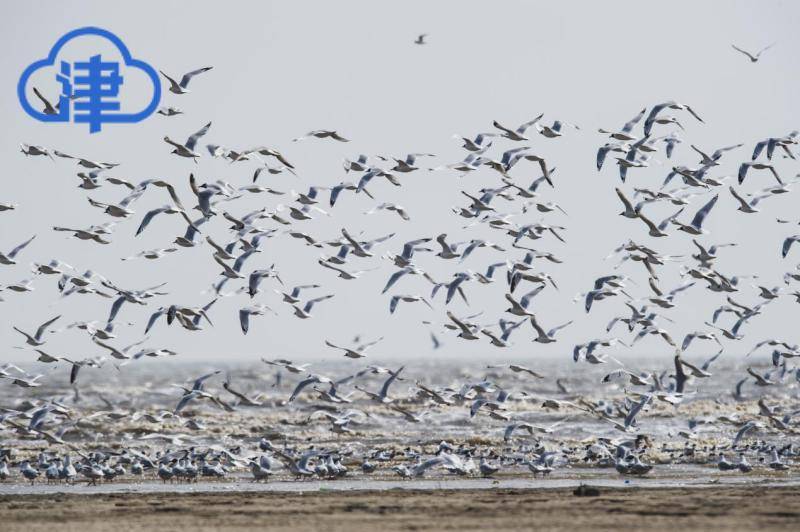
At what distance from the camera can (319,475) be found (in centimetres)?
2852

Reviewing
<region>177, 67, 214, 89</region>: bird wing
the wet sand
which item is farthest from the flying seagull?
the wet sand

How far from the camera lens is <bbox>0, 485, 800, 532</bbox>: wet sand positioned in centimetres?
2034

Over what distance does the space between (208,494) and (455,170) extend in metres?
8.45

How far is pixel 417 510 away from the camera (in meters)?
22.2

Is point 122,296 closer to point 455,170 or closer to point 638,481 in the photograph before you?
point 455,170

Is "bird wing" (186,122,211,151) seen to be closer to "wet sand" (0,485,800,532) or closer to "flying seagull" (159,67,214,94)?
"flying seagull" (159,67,214,94)

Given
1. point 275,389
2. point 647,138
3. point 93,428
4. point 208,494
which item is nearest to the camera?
point 208,494

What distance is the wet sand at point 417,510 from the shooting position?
2034cm

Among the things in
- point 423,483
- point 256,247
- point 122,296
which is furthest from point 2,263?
point 423,483

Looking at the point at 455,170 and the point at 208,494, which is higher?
the point at 455,170

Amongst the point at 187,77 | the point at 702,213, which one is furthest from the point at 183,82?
the point at 702,213

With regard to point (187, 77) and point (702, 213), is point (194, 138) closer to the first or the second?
point (187, 77)

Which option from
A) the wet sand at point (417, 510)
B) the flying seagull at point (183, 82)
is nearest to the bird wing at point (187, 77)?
the flying seagull at point (183, 82)

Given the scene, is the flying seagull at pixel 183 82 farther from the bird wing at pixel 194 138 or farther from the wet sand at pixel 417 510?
the wet sand at pixel 417 510
